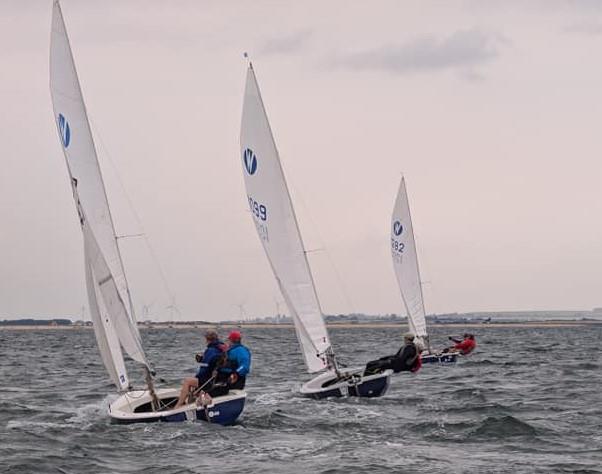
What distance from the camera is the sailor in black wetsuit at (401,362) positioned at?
73.5ft

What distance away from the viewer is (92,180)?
56.3ft

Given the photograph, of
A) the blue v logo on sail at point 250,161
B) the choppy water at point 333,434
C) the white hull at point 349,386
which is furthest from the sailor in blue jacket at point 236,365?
the blue v logo on sail at point 250,161

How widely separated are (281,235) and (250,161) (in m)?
1.77

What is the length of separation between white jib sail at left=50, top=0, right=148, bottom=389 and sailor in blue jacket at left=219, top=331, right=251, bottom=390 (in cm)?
146

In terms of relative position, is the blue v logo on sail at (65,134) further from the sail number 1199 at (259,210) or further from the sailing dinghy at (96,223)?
the sail number 1199 at (259,210)

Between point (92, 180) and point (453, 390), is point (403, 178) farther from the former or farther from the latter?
point (92, 180)

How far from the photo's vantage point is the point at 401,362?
2267cm

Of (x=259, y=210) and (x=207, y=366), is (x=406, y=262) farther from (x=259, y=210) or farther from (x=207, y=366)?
(x=207, y=366)

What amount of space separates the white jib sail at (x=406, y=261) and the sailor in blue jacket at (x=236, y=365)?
22.1 meters

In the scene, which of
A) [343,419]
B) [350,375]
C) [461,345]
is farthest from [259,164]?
[461,345]

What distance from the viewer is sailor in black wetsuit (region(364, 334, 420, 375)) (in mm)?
22391

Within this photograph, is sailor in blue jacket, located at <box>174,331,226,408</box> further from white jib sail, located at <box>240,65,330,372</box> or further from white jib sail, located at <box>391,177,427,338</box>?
white jib sail, located at <box>391,177,427,338</box>

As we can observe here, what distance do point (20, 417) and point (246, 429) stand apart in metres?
4.66

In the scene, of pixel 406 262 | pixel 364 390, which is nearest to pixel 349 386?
pixel 364 390
